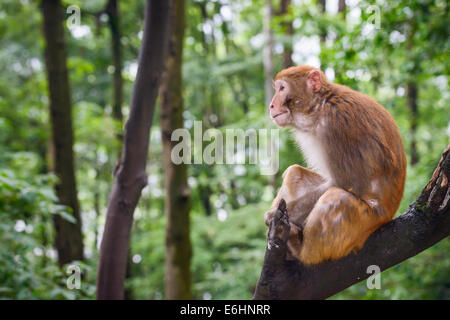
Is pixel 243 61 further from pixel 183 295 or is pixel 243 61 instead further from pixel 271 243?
pixel 271 243

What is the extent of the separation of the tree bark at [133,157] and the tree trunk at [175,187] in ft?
8.69

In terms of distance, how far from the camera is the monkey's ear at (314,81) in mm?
3035

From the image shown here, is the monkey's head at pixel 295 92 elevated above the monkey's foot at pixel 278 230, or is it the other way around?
the monkey's head at pixel 295 92

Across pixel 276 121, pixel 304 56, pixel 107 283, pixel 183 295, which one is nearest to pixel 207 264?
pixel 183 295

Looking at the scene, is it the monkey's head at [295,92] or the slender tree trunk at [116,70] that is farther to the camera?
the slender tree trunk at [116,70]

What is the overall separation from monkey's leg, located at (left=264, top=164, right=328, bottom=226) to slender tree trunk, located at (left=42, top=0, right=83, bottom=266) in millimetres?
4132

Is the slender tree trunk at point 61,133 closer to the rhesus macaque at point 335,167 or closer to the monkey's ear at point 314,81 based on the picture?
the rhesus macaque at point 335,167

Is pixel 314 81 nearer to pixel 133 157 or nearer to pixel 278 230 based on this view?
pixel 278 230

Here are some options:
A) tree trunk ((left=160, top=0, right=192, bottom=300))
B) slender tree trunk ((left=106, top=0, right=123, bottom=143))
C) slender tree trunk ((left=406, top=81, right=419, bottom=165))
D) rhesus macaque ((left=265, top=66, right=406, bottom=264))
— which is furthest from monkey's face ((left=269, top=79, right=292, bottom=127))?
slender tree trunk ((left=406, top=81, right=419, bottom=165))

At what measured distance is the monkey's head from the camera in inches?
120

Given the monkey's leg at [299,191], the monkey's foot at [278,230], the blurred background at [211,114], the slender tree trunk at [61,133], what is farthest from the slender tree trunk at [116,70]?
the monkey's foot at [278,230]

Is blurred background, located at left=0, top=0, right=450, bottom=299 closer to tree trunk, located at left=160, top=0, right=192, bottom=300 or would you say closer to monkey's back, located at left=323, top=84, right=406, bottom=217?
tree trunk, located at left=160, top=0, right=192, bottom=300

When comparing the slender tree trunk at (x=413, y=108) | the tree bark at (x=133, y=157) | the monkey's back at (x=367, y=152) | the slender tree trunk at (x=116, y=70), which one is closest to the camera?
the monkey's back at (x=367, y=152)

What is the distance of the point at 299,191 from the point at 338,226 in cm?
57
